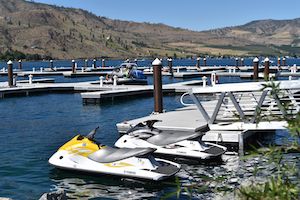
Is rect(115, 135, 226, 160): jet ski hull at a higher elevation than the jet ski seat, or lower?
lower

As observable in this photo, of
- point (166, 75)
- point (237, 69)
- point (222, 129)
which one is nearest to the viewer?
point (222, 129)

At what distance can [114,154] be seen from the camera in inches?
529

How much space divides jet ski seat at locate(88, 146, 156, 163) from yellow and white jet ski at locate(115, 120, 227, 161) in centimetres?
204

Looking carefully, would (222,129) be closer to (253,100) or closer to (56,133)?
(253,100)

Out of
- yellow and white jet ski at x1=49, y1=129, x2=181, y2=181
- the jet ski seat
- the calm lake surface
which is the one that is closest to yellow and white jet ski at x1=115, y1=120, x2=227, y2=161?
the calm lake surface

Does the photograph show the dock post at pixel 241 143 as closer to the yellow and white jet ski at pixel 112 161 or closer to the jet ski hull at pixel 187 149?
the jet ski hull at pixel 187 149

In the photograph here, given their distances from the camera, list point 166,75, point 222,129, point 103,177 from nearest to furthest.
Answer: point 103,177, point 222,129, point 166,75

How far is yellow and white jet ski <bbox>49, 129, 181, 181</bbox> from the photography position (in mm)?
12742

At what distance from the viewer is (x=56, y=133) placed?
22906 millimetres

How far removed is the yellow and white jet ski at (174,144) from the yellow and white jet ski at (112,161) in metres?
1.75

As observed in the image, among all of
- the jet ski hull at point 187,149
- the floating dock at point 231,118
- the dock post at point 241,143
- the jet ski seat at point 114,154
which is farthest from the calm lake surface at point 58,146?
the floating dock at point 231,118

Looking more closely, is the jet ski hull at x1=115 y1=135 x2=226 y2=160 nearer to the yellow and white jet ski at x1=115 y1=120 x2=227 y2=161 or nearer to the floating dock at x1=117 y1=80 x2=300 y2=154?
the yellow and white jet ski at x1=115 y1=120 x2=227 y2=161

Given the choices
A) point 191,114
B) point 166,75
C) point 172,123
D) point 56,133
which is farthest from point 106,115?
point 166,75

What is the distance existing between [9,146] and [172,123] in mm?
7072
